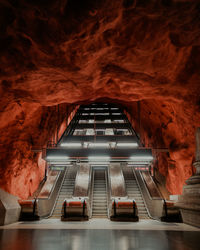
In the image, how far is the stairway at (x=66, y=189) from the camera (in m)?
9.38

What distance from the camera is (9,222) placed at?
6.84 metres

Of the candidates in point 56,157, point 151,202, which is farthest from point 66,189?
point 151,202

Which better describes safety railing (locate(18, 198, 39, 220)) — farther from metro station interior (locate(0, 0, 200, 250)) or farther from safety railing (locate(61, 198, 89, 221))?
safety railing (locate(61, 198, 89, 221))

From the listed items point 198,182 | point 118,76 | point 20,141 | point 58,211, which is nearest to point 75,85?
point 118,76

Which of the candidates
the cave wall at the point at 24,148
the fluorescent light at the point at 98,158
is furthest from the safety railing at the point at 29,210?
the fluorescent light at the point at 98,158

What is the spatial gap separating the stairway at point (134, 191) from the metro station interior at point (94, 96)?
0.08 metres

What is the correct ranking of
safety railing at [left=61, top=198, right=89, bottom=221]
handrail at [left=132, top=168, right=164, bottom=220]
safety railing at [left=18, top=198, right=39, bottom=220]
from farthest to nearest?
1. handrail at [left=132, top=168, right=164, bottom=220]
2. safety railing at [left=61, top=198, right=89, bottom=221]
3. safety railing at [left=18, top=198, right=39, bottom=220]

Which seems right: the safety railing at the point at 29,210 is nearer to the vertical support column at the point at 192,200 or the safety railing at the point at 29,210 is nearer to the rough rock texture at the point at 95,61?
the rough rock texture at the point at 95,61

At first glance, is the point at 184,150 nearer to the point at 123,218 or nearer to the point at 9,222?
the point at 123,218

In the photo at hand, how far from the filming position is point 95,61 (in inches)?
234

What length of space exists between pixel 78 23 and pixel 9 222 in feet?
23.6

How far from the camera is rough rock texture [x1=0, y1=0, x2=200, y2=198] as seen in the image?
13.8 ft

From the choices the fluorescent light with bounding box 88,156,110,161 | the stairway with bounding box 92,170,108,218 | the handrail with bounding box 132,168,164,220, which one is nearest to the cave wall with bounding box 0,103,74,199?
the fluorescent light with bounding box 88,156,110,161

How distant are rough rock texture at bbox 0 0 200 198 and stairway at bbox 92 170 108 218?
13.5 ft
